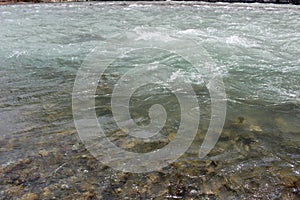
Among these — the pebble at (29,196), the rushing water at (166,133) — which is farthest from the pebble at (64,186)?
the pebble at (29,196)

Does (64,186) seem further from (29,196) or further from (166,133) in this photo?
(166,133)

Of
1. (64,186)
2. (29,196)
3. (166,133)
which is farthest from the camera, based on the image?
(166,133)

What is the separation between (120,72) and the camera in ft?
25.3

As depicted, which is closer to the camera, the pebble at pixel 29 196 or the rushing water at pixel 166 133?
the pebble at pixel 29 196

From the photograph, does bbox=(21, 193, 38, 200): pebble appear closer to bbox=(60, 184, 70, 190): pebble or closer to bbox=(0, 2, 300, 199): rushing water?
bbox=(0, 2, 300, 199): rushing water

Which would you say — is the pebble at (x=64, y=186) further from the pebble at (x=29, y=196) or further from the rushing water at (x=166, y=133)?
the pebble at (x=29, y=196)

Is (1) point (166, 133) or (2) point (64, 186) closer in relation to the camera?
(2) point (64, 186)

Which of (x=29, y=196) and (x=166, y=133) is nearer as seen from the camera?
(x=29, y=196)

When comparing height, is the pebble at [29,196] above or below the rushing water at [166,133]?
below

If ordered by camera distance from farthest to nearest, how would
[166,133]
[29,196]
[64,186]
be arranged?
[166,133], [64,186], [29,196]

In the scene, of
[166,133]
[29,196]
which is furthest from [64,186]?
[166,133]

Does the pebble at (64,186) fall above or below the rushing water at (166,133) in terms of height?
below

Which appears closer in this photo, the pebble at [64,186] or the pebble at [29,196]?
the pebble at [29,196]

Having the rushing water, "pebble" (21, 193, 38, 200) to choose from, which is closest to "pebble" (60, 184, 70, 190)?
the rushing water
